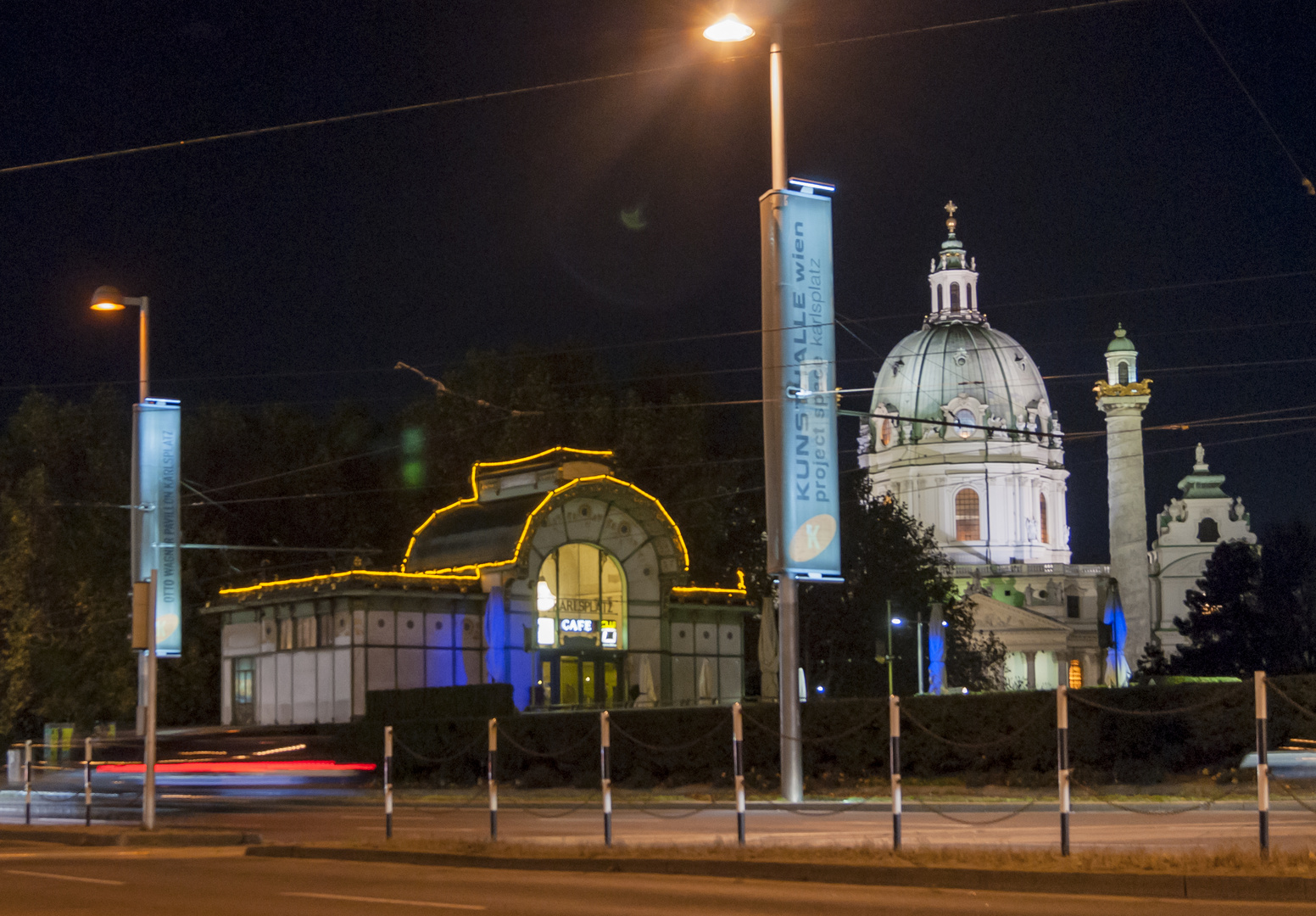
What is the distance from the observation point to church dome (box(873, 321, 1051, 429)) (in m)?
144

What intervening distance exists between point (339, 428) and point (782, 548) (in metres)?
47.3

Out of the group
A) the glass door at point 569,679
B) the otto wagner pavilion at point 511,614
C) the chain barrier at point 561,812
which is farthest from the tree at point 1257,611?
the chain barrier at point 561,812

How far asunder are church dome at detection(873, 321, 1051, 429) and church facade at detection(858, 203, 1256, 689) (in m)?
0.10

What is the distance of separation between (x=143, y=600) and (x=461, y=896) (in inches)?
467

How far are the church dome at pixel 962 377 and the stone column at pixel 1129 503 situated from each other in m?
28.8

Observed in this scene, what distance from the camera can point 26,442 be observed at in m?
63.6

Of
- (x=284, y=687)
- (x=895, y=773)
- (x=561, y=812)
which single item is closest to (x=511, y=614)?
(x=284, y=687)

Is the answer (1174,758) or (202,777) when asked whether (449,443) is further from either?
(1174,758)

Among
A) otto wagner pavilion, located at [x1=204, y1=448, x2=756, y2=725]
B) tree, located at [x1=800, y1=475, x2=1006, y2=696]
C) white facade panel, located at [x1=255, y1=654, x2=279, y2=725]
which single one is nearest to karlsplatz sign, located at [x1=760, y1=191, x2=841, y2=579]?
otto wagner pavilion, located at [x1=204, y1=448, x2=756, y2=725]

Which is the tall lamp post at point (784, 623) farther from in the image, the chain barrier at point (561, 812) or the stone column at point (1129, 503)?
the stone column at point (1129, 503)

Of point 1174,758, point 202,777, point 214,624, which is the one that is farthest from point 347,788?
point 214,624

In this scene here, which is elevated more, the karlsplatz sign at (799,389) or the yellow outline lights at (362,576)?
the karlsplatz sign at (799,389)

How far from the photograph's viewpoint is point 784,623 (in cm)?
2739

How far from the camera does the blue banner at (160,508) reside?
34.3 m
